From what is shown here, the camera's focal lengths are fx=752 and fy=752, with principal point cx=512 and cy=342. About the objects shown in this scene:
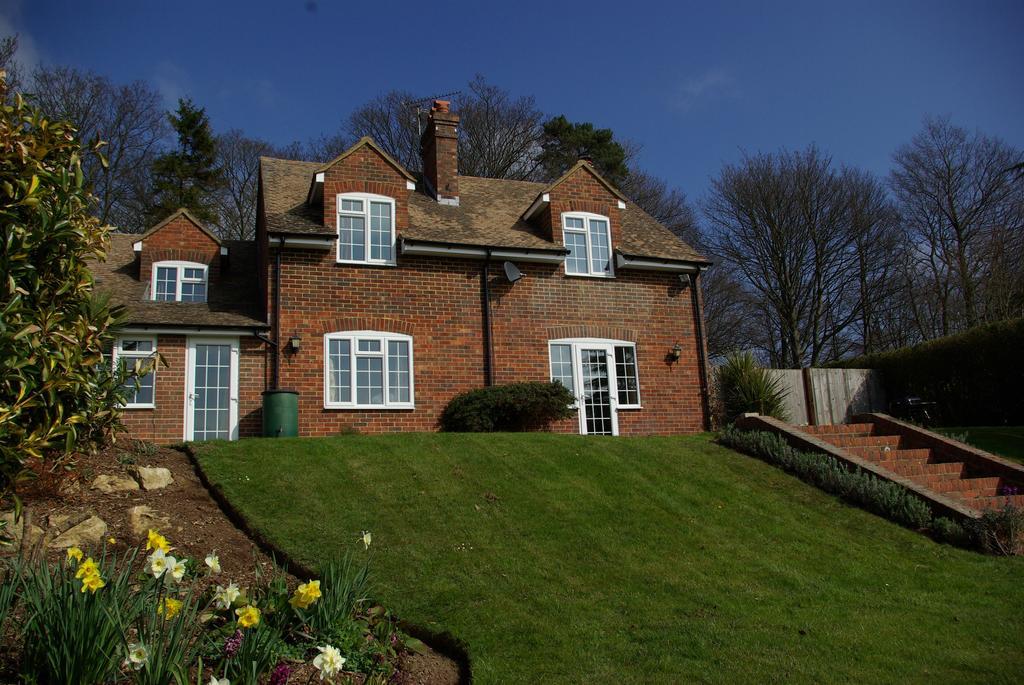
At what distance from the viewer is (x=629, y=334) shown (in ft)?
60.8

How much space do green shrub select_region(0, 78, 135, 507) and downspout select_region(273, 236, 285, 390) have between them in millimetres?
7962

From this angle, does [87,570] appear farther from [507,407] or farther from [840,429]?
[840,429]

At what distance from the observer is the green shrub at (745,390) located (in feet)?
60.7

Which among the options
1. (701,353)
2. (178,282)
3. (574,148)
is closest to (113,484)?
(178,282)

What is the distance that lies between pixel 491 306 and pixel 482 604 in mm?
11345

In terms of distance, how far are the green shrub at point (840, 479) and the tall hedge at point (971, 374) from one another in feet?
32.2

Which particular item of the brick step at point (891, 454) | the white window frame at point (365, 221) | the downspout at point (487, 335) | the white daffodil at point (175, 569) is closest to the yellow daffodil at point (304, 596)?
the white daffodil at point (175, 569)

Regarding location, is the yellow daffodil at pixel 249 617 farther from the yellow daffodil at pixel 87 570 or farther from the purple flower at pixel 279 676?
the yellow daffodil at pixel 87 570

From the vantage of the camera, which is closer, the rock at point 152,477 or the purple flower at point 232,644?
the purple flower at point 232,644

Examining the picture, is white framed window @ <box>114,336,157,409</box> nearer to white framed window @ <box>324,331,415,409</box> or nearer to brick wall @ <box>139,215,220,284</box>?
brick wall @ <box>139,215,220,284</box>

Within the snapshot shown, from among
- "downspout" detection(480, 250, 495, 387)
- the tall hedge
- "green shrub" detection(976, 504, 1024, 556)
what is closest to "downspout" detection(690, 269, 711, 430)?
"downspout" detection(480, 250, 495, 387)

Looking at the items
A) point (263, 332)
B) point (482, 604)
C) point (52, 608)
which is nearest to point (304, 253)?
point (263, 332)

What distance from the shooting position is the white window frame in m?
16.9

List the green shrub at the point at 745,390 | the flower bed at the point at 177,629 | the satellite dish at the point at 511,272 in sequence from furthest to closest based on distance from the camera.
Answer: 1. the green shrub at the point at 745,390
2. the satellite dish at the point at 511,272
3. the flower bed at the point at 177,629
